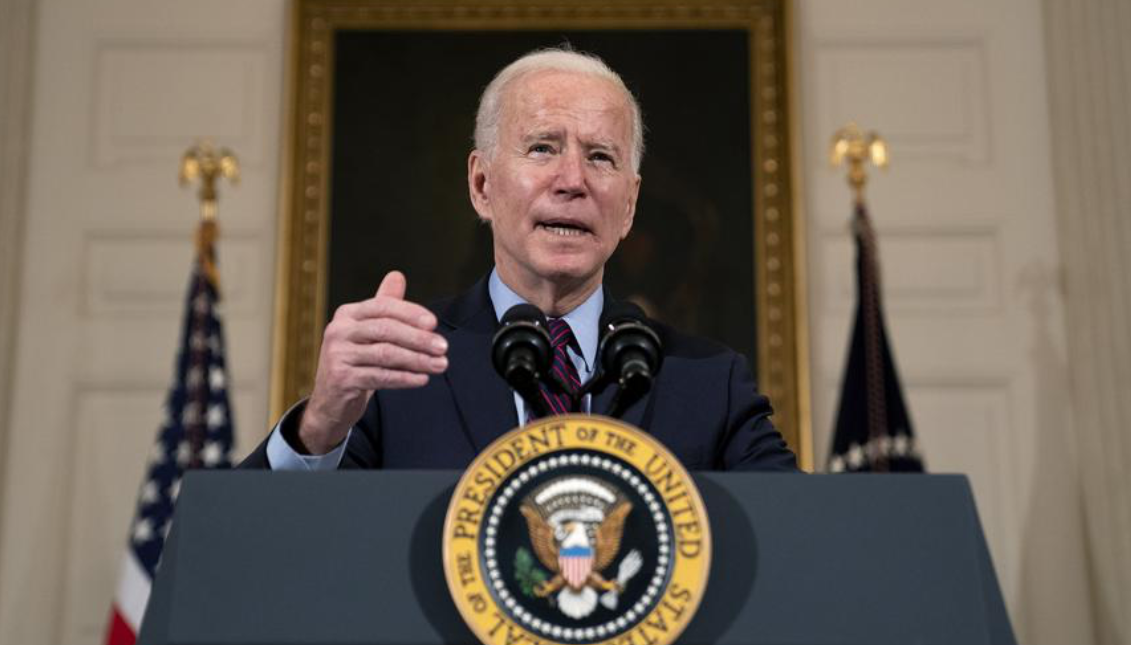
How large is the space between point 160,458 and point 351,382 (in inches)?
142

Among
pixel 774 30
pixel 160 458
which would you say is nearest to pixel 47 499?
pixel 160 458

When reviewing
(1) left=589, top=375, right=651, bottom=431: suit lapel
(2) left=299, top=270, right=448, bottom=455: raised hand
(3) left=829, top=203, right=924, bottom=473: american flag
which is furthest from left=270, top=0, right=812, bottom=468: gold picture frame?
(2) left=299, top=270, right=448, bottom=455: raised hand

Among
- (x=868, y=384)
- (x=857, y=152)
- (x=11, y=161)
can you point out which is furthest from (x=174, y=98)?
(x=868, y=384)

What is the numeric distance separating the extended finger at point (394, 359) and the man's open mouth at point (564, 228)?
0.91 meters

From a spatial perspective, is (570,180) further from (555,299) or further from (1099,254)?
(1099,254)

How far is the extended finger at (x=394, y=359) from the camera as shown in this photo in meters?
1.59

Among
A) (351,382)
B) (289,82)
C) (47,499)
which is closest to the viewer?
(351,382)

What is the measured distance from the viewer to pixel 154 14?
20.4 ft

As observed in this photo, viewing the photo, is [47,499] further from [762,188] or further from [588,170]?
[588,170]

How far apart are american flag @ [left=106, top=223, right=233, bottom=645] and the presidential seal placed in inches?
147

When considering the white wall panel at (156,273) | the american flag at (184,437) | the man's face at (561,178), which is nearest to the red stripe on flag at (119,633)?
the american flag at (184,437)

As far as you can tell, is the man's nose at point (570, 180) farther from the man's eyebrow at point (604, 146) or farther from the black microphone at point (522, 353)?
the black microphone at point (522, 353)

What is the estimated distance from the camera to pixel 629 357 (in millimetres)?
1669

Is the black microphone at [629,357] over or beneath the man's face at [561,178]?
beneath
